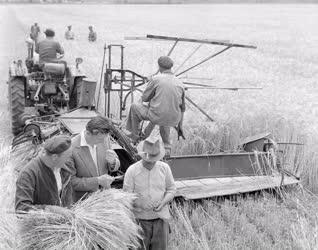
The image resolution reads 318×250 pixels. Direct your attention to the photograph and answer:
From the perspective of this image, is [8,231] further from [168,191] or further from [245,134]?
[245,134]

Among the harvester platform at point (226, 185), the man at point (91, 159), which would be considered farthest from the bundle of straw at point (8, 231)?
the harvester platform at point (226, 185)

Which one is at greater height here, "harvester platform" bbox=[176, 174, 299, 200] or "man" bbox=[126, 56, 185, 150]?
"man" bbox=[126, 56, 185, 150]

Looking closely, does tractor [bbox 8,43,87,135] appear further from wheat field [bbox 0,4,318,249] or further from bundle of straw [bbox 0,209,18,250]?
bundle of straw [bbox 0,209,18,250]

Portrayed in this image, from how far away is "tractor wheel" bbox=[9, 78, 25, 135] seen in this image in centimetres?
902

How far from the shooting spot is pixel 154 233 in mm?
4367

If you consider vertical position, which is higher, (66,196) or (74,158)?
(74,158)

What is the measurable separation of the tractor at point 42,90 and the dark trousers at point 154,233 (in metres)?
4.63

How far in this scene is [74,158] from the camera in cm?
430

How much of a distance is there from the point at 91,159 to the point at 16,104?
16.9ft

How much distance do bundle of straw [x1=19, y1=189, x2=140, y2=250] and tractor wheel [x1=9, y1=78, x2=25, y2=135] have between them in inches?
216

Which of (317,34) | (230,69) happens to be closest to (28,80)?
(230,69)

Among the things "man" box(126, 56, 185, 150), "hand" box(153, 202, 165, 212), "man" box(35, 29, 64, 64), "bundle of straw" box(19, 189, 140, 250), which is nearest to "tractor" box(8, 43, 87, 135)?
"man" box(35, 29, 64, 64)

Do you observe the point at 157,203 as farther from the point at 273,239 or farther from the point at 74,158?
the point at 273,239

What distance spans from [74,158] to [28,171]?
804 mm
